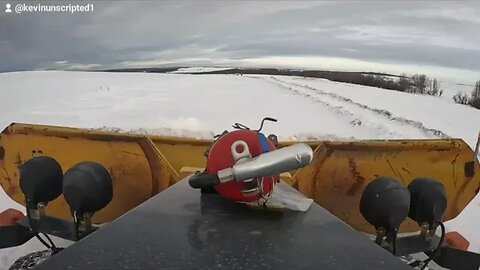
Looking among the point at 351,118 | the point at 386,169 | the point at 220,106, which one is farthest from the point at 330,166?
the point at 220,106

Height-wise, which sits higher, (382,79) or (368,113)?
(382,79)

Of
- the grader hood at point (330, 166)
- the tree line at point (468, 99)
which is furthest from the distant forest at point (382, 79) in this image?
the grader hood at point (330, 166)

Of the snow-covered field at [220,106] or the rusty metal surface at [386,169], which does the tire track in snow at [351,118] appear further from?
the rusty metal surface at [386,169]

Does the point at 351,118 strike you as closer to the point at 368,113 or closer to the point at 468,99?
the point at 368,113

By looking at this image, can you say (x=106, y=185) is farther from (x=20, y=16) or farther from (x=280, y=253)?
(x=20, y=16)

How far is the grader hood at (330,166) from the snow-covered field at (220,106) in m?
0.24

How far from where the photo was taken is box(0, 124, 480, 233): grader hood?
1434mm

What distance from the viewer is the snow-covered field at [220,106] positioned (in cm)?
172

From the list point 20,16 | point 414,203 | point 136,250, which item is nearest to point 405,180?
point 414,203

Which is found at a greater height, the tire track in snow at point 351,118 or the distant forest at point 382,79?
the distant forest at point 382,79

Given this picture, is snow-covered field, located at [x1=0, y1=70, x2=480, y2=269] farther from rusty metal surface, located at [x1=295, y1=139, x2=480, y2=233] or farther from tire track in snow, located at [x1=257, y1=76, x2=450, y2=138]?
rusty metal surface, located at [x1=295, y1=139, x2=480, y2=233]

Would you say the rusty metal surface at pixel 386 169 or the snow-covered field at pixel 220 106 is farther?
the snow-covered field at pixel 220 106

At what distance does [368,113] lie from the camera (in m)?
1.74

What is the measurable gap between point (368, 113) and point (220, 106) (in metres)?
0.50
